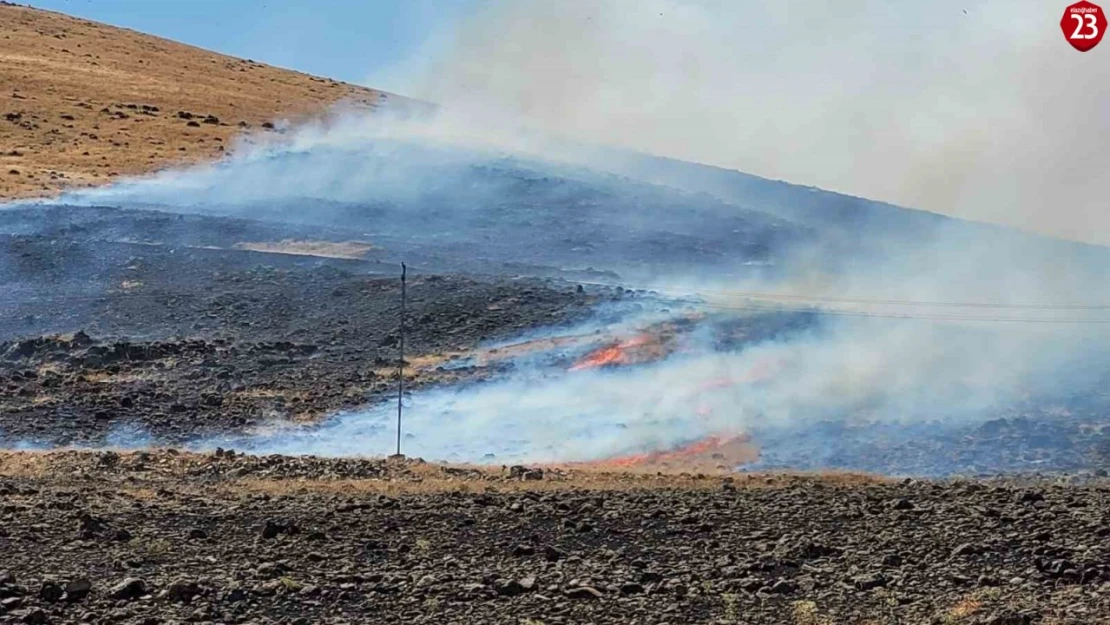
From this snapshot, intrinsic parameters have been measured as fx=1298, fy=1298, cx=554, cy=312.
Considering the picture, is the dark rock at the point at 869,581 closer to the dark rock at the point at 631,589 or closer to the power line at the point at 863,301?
the dark rock at the point at 631,589

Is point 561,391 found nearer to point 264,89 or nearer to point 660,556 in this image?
point 660,556

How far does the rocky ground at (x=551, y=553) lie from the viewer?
986 cm

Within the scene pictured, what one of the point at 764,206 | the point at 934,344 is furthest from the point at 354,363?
the point at 764,206

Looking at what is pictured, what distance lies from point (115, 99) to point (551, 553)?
45.8 metres

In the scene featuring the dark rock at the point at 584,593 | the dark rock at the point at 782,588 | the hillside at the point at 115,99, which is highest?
the hillside at the point at 115,99

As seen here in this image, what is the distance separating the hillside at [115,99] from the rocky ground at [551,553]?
85.3 ft

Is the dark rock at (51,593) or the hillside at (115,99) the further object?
the hillside at (115,99)

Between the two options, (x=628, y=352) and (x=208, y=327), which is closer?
(x=628, y=352)

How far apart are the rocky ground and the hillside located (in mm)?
25991

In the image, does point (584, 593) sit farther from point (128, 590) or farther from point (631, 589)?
point (128, 590)

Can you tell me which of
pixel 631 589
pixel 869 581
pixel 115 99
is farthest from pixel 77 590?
→ pixel 115 99

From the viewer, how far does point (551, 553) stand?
11570 mm

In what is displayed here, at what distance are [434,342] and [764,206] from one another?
22.6 metres

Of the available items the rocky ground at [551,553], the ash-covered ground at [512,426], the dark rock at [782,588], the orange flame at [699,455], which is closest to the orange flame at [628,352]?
the ash-covered ground at [512,426]
